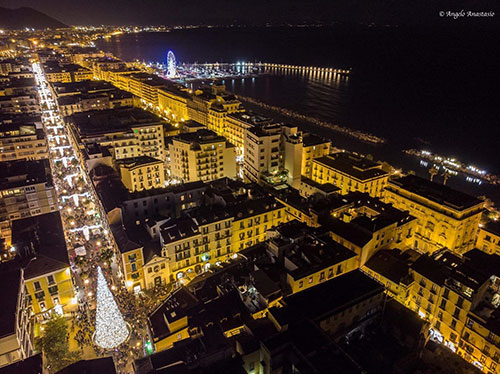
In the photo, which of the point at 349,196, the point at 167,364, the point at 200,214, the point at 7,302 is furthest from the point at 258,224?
the point at 7,302

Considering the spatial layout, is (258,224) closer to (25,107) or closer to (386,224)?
(386,224)

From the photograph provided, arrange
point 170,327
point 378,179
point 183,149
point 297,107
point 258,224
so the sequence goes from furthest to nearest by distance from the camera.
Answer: point 297,107 < point 183,149 < point 378,179 < point 258,224 < point 170,327

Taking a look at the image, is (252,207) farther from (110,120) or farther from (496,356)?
(110,120)

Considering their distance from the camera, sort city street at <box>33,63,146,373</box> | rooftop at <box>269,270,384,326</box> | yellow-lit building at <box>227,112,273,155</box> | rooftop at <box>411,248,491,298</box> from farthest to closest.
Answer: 1. yellow-lit building at <box>227,112,273,155</box>
2. city street at <box>33,63,146,373</box>
3. rooftop at <box>411,248,491,298</box>
4. rooftop at <box>269,270,384,326</box>

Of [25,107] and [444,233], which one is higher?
[25,107]

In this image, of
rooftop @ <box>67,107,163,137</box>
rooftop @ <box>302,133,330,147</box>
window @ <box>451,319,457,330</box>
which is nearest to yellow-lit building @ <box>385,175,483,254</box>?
window @ <box>451,319,457,330</box>

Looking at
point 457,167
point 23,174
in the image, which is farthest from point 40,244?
point 457,167

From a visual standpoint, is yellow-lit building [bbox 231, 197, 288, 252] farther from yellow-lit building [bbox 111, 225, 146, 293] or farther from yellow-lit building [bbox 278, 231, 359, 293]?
yellow-lit building [bbox 111, 225, 146, 293]

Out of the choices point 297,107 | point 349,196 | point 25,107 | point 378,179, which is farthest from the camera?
point 297,107
